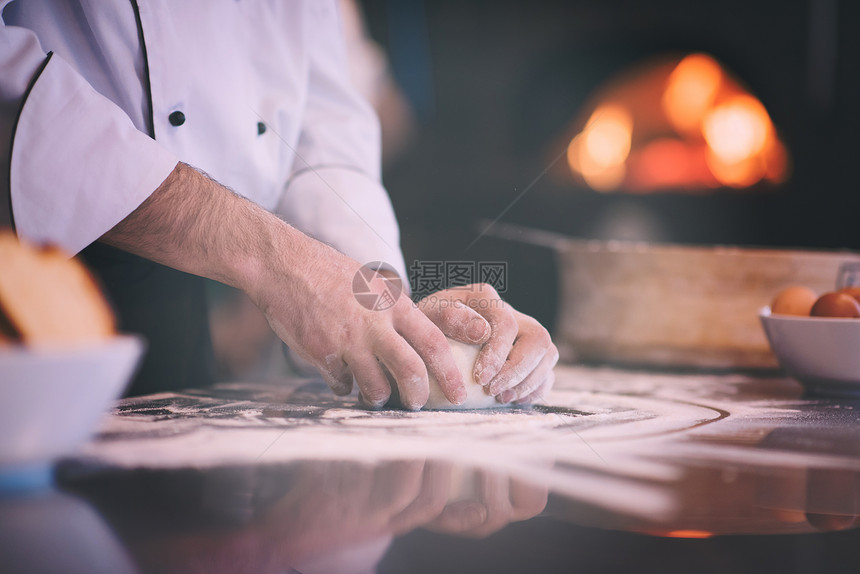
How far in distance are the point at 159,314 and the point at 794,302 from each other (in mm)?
931

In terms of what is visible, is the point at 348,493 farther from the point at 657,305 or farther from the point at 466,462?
the point at 657,305

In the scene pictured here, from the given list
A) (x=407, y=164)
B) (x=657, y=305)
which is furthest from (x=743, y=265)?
(x=407, y=164)

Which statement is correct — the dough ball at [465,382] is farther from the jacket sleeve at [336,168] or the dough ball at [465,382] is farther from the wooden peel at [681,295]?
the wooden peel at [681,295]

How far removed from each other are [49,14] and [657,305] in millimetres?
1009

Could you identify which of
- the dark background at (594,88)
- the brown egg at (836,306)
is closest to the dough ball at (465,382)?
the brown egg at (836,306)

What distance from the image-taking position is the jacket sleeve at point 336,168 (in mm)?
1030

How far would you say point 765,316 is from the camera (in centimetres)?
91

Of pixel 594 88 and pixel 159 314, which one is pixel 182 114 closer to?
pixel 159 314

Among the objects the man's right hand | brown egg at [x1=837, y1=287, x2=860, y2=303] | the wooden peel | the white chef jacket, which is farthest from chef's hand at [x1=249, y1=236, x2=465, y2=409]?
brown egg at [x1=837, y1=287, x2=860, y2=303]

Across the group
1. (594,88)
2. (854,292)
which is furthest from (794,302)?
(594,88)

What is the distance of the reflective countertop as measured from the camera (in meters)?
0.31

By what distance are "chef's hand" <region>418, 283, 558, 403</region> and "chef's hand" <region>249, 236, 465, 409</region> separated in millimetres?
48

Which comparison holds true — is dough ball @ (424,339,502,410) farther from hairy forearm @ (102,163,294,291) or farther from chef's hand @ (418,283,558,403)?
hairy forearm @ (102,163,294,291)

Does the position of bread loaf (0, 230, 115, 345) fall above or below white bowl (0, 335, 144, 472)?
above
